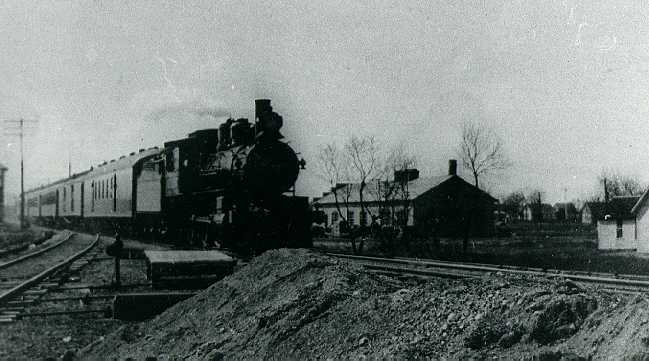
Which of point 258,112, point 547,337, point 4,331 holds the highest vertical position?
point 258,112

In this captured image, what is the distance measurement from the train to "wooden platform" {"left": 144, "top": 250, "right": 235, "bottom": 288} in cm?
499

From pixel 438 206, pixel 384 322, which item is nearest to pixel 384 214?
pixel 438 206

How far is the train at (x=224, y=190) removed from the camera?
1683 centimetres

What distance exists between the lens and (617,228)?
3484 centimetres

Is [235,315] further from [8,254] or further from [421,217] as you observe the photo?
[421,217]

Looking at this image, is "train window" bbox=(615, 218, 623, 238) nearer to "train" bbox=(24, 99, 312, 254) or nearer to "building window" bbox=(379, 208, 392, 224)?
"building window" bbox=(379, 208, 392, 224)

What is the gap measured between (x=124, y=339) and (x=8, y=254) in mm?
18505

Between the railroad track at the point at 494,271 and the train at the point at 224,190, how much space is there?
2964 mm

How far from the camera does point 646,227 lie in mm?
29641

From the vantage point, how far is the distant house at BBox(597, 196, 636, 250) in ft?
112

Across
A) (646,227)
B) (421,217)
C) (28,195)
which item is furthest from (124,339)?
(28,195)

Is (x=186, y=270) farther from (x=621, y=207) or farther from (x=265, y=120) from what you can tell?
(x=621, y=207)

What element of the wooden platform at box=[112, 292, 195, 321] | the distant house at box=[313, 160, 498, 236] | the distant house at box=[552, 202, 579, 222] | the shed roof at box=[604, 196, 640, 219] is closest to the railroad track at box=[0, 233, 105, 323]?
the wooden platform at box=[112, 292, 195, 321]

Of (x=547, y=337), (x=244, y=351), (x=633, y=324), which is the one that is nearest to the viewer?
(x=633, y=324)
